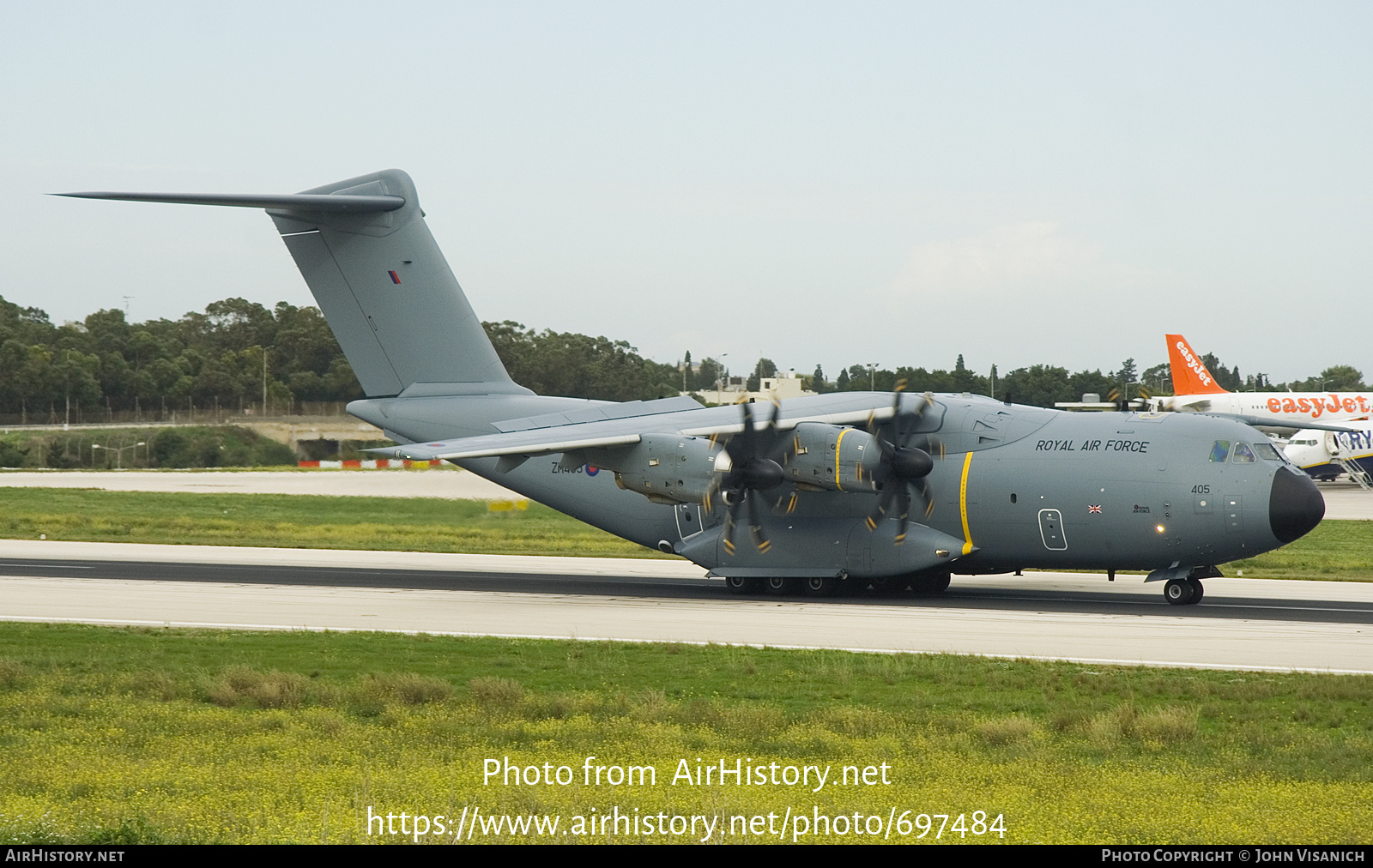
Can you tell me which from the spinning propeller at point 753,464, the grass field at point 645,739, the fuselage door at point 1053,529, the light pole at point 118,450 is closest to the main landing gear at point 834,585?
the spinning propeller at point 753,464

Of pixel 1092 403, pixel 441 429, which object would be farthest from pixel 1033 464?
pixel 1092 403

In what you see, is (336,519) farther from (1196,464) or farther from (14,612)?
(1196,464)

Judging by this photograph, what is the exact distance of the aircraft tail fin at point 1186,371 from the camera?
72.4m

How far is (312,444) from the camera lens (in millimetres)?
76375

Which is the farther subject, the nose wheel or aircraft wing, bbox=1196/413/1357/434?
aircraft wing, bbox=1196/413/1357/434

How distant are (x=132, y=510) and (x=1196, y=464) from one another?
1280 inches

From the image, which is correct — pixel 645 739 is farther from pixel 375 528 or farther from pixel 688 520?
pixel 375 528

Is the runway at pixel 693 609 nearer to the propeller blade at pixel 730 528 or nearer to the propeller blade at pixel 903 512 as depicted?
the propeller blade at pixel 730 528

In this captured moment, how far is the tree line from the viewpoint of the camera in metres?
69.5

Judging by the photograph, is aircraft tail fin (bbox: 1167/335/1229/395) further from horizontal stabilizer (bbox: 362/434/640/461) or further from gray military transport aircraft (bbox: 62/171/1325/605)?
horizontal stabilizer (bbox: 362/434/640/461)

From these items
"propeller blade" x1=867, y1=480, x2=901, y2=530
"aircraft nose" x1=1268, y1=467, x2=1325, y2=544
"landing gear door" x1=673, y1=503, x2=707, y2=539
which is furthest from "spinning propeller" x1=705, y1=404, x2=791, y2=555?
"aircraft nose" x1=1268, y1=467, x2=1325, y2=544

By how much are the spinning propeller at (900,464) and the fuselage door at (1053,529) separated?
5.92ft

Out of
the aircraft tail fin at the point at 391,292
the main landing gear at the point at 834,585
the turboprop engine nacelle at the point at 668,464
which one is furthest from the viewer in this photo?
the aircraft tail fin at the point at 391,292

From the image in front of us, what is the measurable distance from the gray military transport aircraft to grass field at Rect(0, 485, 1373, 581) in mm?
6847
